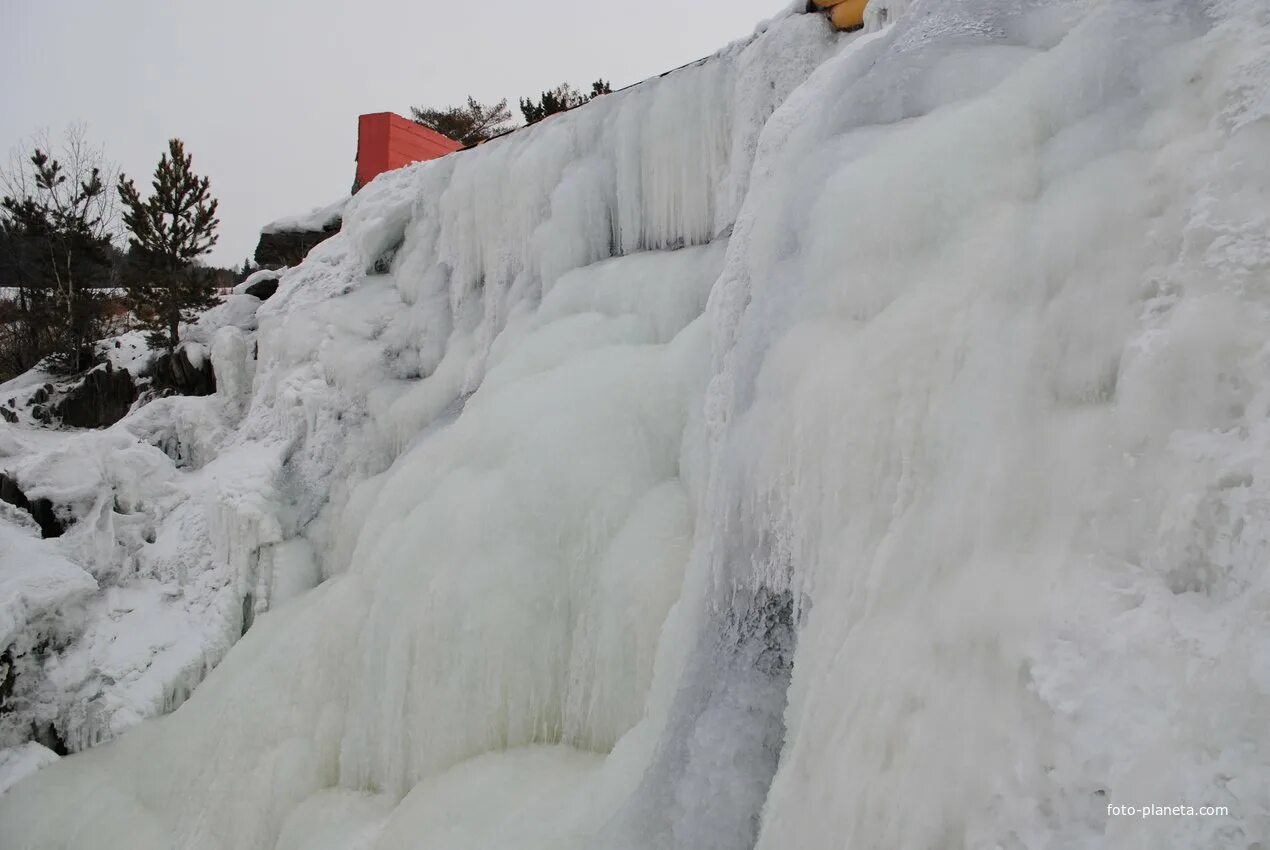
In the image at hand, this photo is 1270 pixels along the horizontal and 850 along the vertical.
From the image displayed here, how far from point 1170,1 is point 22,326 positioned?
13391 mm

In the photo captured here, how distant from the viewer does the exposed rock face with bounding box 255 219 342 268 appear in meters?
9.81

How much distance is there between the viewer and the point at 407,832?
262 cm

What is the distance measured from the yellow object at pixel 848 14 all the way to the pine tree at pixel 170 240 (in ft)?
25.1

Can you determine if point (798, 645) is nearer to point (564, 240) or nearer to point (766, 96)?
point (766, 96)

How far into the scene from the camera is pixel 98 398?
8.59 metres

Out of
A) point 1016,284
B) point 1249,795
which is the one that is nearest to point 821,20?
point 1016,284

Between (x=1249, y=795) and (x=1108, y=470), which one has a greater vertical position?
(x=1108, y=470)

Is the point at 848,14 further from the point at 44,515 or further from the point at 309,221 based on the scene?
the point at 309,221

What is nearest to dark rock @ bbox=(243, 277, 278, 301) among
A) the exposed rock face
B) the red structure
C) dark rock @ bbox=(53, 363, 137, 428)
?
the exposed rock face

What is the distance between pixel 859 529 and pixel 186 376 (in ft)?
24.8

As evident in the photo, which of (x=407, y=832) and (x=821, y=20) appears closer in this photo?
(x=407, y=832)

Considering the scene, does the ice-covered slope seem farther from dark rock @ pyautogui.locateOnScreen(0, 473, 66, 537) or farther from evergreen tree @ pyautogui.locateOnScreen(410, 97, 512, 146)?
evergreen tree @ pyautogui.locateOnScreen(410, 97, 512, 146)

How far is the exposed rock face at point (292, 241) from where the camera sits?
32.2 ft

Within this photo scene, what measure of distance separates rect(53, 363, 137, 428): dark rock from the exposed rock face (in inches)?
88.5
